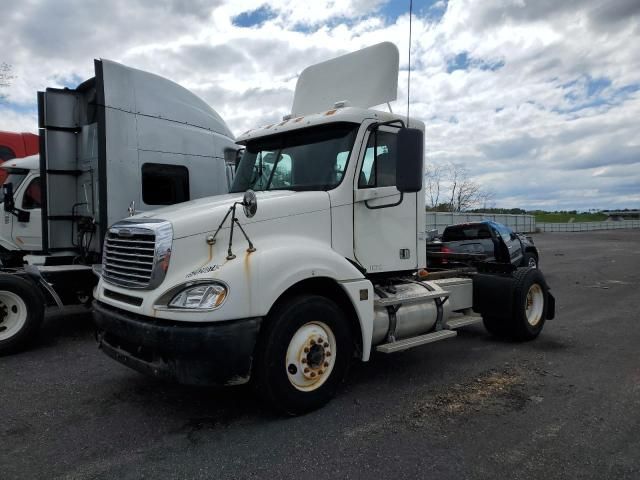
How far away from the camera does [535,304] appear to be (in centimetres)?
689

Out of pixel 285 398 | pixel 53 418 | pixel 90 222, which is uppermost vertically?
pixel 90 222

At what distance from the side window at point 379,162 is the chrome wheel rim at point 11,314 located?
477 centimetres

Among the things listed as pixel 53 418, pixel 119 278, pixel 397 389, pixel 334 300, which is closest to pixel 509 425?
pixel 397 389

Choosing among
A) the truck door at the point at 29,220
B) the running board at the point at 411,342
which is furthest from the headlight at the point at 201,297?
the truck door at the point at 29,220

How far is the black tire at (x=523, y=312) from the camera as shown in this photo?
644cm

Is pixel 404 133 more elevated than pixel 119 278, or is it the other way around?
pixel 404 133

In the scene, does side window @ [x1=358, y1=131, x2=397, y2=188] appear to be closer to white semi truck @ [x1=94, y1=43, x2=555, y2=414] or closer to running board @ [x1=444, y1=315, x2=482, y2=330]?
white semi truck @ [x1=94, y1=43, x2=555, y2=414]

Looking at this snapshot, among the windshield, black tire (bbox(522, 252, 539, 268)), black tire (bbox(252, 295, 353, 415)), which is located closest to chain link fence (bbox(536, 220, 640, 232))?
black tire (bbox(522, 252, 539, 268))

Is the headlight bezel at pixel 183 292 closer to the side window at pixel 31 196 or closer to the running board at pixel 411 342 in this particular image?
the running board at pixel 411 342

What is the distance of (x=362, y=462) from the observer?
3.33 m

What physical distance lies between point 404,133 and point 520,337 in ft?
12.2

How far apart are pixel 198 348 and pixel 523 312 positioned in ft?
15.3

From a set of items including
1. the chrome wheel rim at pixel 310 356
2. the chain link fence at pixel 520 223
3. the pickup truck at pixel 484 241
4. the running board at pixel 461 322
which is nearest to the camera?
the chrome wheel rim at pixel 310 356

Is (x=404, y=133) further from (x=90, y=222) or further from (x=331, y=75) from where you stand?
(x=90, y=222)
